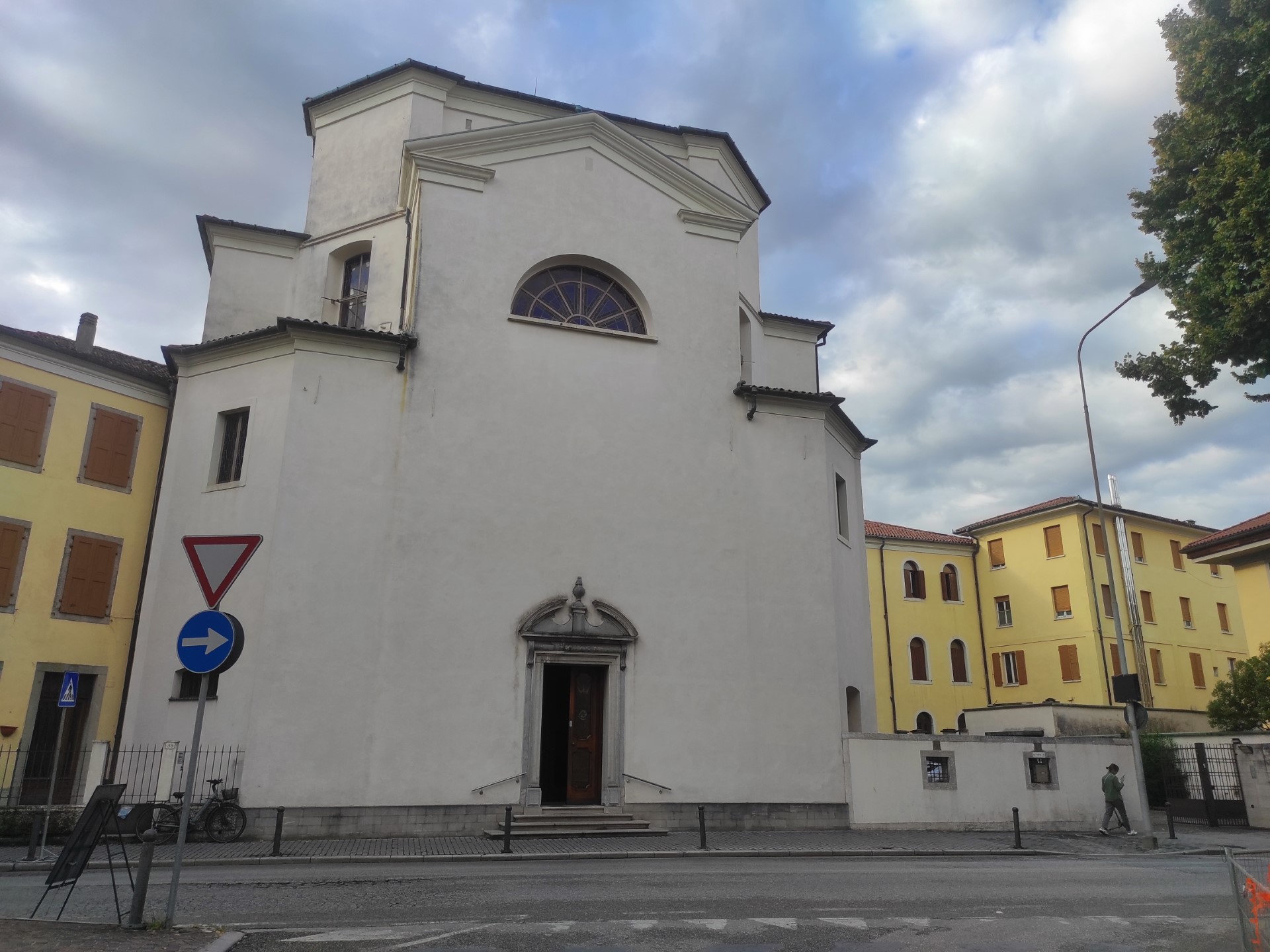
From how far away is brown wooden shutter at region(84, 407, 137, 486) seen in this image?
17531 mm

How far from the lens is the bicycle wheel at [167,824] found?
1377cm

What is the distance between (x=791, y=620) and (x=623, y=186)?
965 centimetres

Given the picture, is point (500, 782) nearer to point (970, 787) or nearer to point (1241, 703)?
point (970, 787)

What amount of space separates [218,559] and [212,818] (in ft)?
28.4

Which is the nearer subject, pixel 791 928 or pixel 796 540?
pixel 791 928

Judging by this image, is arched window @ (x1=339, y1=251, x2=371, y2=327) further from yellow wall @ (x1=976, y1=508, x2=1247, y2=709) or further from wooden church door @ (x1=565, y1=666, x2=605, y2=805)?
yellow wall @ (x1=976, y1=508, x2=1247, y2=709)

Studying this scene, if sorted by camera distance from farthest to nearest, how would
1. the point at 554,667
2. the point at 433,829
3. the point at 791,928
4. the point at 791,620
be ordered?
the point at 791,620
the point at 554,667
the point at 433,829
the point at 791,928

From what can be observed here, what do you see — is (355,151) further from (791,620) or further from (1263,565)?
(1263,565)

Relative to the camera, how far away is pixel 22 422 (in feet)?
54.5

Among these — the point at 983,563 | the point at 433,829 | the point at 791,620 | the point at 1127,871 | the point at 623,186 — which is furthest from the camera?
the point at 983,563

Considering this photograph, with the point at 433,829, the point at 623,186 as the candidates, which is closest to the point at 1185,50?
the point at 623,186

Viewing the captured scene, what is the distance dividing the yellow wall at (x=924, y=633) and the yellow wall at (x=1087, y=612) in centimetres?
99

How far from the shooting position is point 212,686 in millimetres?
15719

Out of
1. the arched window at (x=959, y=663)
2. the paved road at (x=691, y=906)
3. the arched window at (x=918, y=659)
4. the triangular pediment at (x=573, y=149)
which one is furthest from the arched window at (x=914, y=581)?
the paved road at (x=691, y=906)
